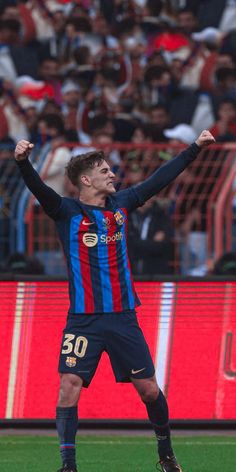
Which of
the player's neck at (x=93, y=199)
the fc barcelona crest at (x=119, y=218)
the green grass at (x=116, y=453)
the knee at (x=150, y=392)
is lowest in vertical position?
the green grass at (x=116, y=453)

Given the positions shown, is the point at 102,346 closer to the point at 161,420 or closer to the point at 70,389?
the point at 70,389

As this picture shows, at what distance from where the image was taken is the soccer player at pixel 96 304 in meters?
7.45

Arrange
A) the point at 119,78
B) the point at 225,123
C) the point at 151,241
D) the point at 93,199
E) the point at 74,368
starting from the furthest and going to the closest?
the point at 119,78
the point at 225,123
the point at 151,241
the point at 93,199
the point at 74,368

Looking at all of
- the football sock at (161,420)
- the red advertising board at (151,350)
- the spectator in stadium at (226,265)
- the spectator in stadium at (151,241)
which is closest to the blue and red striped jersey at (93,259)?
the football sock at (161,420)

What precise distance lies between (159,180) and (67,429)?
166 centimetres

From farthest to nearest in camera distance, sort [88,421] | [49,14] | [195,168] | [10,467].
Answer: [49,14] → [195,168] → [88,421] → [10,467]

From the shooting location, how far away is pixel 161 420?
301 inches

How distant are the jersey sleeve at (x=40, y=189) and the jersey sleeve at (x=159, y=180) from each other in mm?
473

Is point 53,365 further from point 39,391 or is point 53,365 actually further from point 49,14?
point 49,14

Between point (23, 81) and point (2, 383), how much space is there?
6899 mm

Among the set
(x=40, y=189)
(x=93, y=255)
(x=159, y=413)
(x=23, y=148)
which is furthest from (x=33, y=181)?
(x=159, y=413)

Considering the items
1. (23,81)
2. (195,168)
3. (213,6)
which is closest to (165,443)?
(195,168)

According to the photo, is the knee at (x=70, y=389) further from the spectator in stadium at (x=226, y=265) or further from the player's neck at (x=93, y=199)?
the spectator in stadium at (x=226, y=265)

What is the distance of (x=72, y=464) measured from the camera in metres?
7.35
